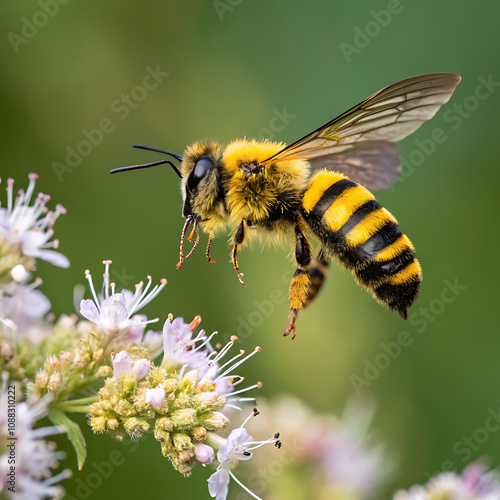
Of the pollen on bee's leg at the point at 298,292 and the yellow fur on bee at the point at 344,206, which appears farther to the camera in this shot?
the pollen on bee's leg at the point at 298,292

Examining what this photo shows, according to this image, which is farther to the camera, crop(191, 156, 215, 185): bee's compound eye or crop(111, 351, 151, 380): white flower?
crop(191, 156, 215, 185): bee's compound eye

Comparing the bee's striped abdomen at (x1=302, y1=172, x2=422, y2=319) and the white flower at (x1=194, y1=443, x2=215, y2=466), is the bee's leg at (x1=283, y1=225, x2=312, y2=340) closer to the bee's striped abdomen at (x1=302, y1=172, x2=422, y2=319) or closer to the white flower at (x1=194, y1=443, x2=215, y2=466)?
the bee's striped abdomen at (x1=302, y1=172, x2=422, y2=319)

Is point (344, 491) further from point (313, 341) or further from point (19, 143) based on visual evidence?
point (19, 143)

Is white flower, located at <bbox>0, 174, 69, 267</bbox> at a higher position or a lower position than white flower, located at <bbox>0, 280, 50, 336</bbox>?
higher

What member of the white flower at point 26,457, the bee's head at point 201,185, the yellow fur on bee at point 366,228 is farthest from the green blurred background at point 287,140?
the white flower at point 26,457

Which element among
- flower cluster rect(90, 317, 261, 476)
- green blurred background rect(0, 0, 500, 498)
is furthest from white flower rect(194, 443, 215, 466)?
green blurred background rect(0, 0, 500, 498)

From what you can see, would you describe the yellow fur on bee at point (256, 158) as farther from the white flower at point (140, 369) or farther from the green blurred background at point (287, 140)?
the green blurred background at point (287, 140)

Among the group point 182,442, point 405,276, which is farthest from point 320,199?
point 182,442

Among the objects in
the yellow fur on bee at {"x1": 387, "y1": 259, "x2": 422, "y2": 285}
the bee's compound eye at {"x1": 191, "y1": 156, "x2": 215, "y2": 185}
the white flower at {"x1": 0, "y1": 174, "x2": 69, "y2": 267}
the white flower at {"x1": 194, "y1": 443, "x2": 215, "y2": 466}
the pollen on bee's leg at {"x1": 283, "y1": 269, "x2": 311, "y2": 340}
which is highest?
the yellow fur on bee at {"x1": 387, "y1": 259, "x2": 422, "y2": 285}
